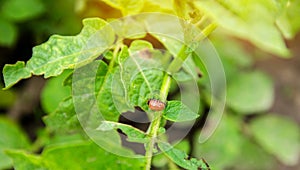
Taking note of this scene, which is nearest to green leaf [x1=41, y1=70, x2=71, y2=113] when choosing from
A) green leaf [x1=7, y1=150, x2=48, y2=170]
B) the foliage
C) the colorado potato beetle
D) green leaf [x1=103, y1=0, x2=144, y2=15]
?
the foliage

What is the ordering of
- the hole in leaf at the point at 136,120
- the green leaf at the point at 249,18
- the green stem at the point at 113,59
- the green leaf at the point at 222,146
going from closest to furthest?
the green leaf at the point at 249,18 < the green stem at the point at 113,59 < the hole in leaf at the point at 136,120 < the green leaf at the point at 222,146

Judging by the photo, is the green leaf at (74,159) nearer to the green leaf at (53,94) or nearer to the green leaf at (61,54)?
the green leaf at (61,54)

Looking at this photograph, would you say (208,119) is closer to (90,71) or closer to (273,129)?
(273,129)

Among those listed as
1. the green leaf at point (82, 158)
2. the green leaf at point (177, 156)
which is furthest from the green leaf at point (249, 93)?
the green leaf at point (177, 156)

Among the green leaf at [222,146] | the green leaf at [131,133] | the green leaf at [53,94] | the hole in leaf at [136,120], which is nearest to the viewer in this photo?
the green leaf at [131,133]

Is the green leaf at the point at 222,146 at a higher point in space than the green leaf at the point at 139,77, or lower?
lower

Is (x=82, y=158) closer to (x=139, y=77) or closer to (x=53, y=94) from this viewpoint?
(x=139, y=77)

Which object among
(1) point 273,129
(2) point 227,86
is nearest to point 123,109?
(2) point 227,86

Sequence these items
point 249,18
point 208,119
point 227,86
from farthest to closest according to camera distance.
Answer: point 227,86 → point 208,119 → point 249,18
